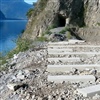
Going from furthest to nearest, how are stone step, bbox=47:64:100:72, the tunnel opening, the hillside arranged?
1. the hillside
2. the tunnel opening
3. stone step, bbox=47:64:100:72

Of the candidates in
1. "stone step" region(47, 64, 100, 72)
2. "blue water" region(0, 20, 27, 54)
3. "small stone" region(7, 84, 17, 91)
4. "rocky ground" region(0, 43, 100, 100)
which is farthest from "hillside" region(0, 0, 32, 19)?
"small stone" region(7, 84, 17, 91)

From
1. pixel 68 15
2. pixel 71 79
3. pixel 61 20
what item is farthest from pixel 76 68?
pixel 61 20

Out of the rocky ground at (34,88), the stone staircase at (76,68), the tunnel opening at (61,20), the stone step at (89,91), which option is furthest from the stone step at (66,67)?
the tunnel opening at (61,20)

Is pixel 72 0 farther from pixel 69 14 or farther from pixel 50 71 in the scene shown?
pixel 50 71

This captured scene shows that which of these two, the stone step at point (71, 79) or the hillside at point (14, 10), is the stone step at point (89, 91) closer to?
the stone step at point (71, 79)

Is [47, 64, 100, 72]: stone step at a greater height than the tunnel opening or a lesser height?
greater

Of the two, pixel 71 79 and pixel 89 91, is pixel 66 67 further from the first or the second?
pixel 89 91

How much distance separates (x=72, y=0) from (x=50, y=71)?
82.9 feet

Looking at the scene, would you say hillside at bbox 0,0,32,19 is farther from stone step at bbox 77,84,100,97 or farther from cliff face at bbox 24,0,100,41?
stone step at bbox 77,84,100,97

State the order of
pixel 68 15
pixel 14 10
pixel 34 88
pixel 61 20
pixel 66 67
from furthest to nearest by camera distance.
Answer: pixel 14 10
pixel 61 20
pixel 68 15
pixel 66 67
pixel 34 88

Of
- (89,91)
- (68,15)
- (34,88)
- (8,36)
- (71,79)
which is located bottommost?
(8,36)

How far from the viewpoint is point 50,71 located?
784 cm

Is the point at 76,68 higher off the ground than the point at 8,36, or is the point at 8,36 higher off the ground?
the point at 76,68

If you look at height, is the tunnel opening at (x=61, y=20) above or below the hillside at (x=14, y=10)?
above
